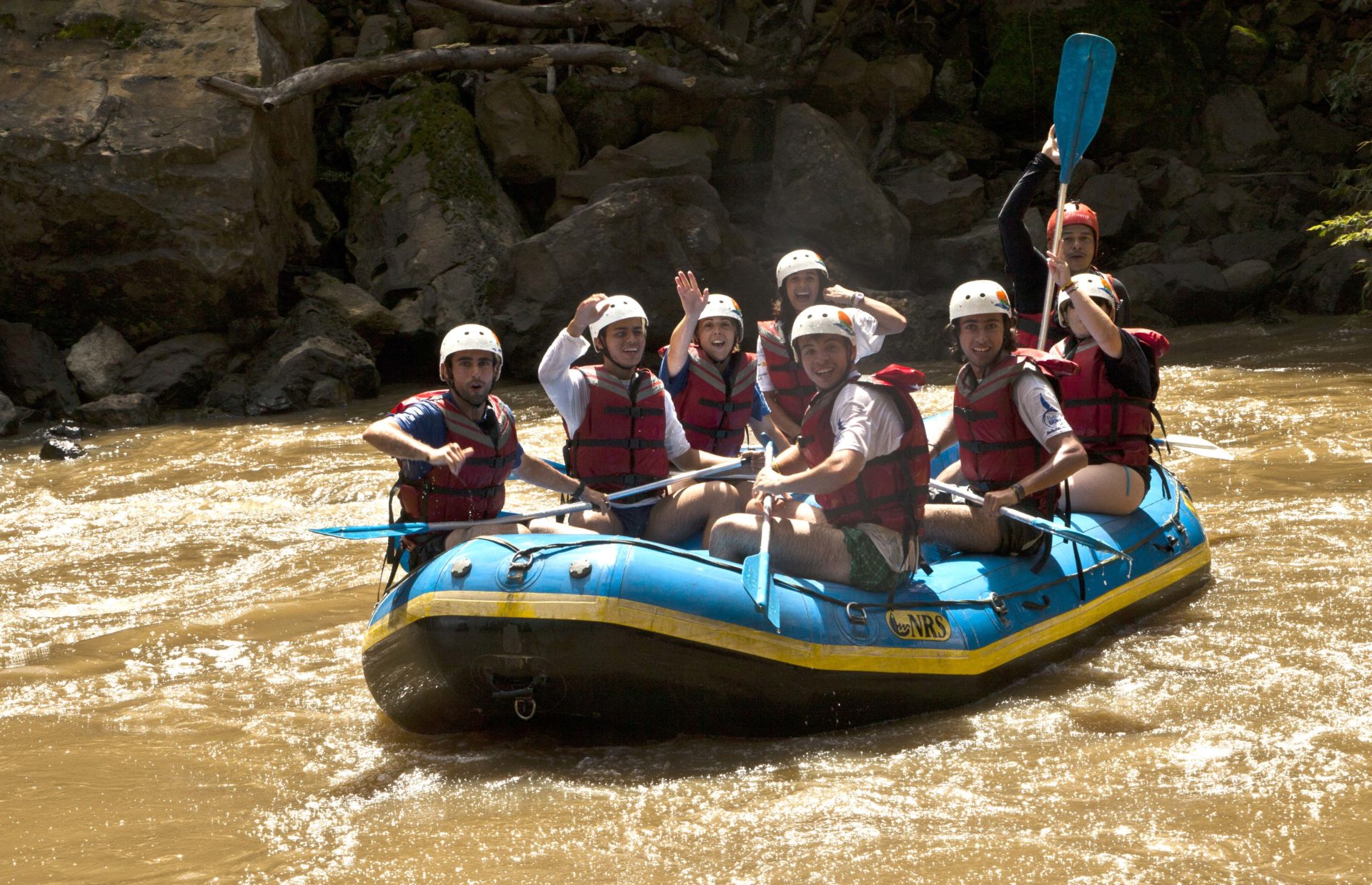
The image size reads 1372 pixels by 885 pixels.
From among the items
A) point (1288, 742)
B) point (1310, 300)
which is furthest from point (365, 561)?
point (1310, 300)

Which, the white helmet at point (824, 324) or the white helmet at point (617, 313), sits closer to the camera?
the white helmet at point (824, 324)

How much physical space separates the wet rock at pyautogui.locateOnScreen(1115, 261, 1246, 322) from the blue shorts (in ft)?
28.7

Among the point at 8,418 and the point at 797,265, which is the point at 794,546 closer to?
the point at 797,265

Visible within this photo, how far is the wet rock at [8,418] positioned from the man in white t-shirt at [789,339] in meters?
6.76

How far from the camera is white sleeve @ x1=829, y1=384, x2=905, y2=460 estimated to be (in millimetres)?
3947

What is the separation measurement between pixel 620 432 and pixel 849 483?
1.10 meters

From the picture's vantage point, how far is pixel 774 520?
164 inches

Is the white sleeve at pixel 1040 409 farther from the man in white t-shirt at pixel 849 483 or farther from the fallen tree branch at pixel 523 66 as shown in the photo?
the fallen tree branch at pixel 523 66

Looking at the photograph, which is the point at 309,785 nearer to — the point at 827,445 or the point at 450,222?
the point at 827,445

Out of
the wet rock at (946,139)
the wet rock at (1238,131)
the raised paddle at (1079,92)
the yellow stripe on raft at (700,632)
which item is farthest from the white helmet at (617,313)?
the wet rock at (1238,131)

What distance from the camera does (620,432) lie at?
4.83 metres

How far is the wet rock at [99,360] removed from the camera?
10703mm

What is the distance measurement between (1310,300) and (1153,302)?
4.67ft

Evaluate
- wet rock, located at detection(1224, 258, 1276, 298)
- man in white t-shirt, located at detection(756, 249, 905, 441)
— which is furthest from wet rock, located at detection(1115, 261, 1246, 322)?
man in white t-shirt, located at detection(756, 249, 905, 441)
